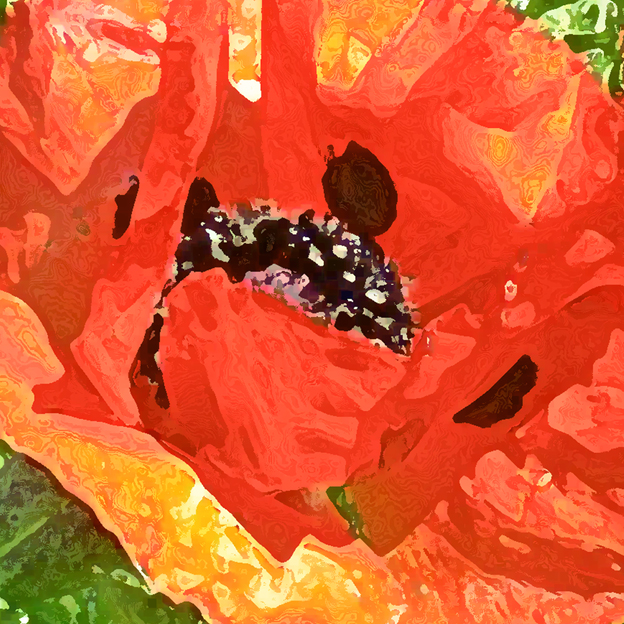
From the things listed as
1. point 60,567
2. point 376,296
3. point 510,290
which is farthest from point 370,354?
point 60,567

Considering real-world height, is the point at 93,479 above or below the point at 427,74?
below

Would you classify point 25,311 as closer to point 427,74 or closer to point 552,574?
point 427,74

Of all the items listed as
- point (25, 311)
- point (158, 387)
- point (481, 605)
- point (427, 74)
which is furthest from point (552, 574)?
point (25, 311)

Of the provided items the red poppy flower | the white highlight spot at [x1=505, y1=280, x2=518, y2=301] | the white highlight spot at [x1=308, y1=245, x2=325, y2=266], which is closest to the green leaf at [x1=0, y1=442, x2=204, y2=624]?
the red poppy flower

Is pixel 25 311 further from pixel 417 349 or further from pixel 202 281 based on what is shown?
pixel 417 349

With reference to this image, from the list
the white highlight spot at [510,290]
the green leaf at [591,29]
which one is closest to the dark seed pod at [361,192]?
the white highlight spot at [510,290]

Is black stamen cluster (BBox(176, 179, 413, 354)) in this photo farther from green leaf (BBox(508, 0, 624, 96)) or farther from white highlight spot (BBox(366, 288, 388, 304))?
green leaf (BBox(508, 0, 624, 96))

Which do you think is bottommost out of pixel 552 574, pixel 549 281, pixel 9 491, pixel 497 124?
pixel 9 491
